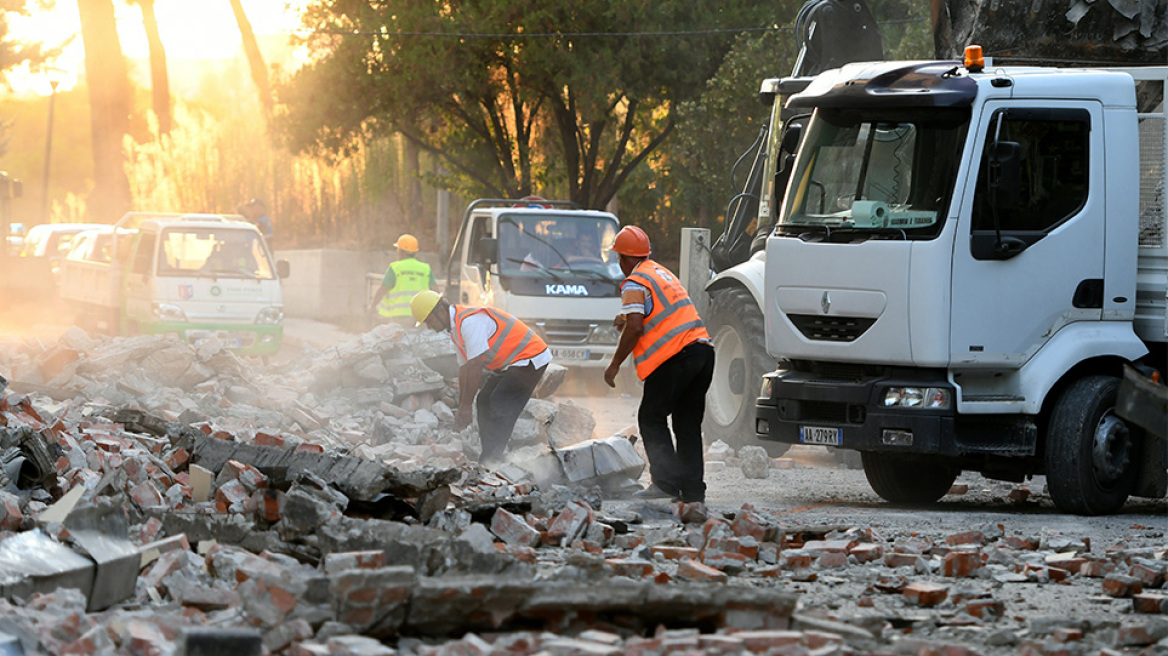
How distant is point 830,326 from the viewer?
930 centimetres

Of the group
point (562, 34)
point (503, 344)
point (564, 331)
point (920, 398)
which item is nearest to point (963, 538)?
point (920, 398)

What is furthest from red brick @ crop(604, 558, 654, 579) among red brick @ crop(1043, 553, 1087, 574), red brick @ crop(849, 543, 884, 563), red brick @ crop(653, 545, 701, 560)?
red brick @ crop(1043, 553, 1087, 574)

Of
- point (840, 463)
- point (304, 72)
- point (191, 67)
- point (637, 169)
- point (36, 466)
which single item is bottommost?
point (840, 463)

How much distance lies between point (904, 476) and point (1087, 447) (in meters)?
1.62

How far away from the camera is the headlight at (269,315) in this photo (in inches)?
695

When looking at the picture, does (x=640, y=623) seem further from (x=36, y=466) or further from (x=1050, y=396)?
(x=1050, y=396)

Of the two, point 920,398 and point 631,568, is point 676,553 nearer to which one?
point 631,568

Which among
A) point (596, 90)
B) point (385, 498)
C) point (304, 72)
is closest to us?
point (385, 498)

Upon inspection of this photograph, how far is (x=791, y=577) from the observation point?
687 centimetres

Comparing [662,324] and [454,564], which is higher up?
[662,324]

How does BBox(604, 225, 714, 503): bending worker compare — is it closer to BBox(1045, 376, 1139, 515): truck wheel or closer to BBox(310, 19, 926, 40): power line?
BBox(1045, 376, 1139, 515): truck wheel

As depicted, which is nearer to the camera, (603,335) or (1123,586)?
(1123,586)

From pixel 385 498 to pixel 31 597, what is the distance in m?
2.30

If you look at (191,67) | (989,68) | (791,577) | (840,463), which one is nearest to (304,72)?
(840,463)
